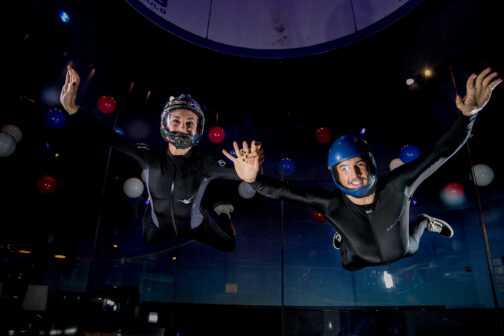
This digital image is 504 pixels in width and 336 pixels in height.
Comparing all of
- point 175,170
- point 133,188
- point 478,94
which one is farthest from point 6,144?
point 478,94

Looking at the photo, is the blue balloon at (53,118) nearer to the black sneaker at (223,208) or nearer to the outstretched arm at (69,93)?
the outstretched arm at (69,93)

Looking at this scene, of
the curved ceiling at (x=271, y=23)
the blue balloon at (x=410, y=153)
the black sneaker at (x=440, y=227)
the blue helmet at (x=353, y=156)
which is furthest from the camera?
the blue balloon at (x=410, y=153)

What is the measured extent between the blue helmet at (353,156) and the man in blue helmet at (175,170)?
101 cm

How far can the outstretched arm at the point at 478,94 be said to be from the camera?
247cm

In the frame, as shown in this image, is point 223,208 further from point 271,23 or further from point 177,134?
point 271,23

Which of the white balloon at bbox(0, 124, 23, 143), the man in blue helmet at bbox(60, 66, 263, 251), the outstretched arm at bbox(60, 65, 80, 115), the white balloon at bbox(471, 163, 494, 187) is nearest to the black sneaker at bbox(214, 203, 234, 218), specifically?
the man in blue helmet at bbox(60, 66, 263, 251)

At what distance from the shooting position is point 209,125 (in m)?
7.23

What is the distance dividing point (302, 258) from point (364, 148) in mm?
5628

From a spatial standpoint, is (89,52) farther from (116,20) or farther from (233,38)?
(233,38)

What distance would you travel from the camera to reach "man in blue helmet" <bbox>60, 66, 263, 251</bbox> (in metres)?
3.11

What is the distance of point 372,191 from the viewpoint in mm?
2764

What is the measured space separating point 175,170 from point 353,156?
1.89 m

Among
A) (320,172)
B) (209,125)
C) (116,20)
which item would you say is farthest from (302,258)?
(116,20)

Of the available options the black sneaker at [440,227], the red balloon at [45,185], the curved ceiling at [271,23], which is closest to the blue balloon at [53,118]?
the red balloon at [45,185]
